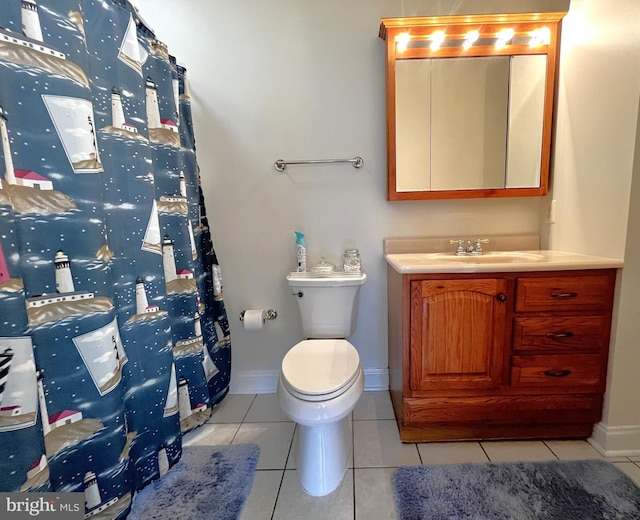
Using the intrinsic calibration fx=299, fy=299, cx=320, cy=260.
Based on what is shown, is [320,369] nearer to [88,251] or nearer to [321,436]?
[321,436]

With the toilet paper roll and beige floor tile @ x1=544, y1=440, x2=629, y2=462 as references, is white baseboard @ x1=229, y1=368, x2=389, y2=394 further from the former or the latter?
beige floor tile @ x1=544, y1=440, x2=629, y2=462

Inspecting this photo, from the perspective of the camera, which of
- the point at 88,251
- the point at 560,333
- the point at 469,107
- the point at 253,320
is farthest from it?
the point at 253,320

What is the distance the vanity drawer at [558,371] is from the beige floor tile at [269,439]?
3.63 feet

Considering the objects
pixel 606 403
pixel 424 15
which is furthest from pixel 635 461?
pixel 424 15

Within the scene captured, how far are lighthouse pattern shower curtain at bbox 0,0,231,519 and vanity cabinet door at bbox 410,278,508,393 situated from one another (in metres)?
1.07

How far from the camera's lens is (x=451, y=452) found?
1.38 meters

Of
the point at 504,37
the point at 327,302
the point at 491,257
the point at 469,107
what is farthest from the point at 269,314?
the point at 504,37

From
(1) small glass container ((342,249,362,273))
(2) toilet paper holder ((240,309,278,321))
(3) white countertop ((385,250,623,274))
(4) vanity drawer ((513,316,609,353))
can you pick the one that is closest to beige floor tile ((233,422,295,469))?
(2) toilet paper holder ((240,309,278,321))

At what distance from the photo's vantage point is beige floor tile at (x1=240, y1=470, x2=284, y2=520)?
112 centimetres

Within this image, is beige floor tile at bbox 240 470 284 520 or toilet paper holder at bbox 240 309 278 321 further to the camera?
toilet paper holder at bbox 240 309 278 321

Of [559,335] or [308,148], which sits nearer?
[559,335]

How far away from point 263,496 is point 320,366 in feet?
1.79

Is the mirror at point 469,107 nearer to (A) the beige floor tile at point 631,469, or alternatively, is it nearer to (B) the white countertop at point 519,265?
(B) the white countertop at point 519,265

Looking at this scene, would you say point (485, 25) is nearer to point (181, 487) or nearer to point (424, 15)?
point (424, 15)
